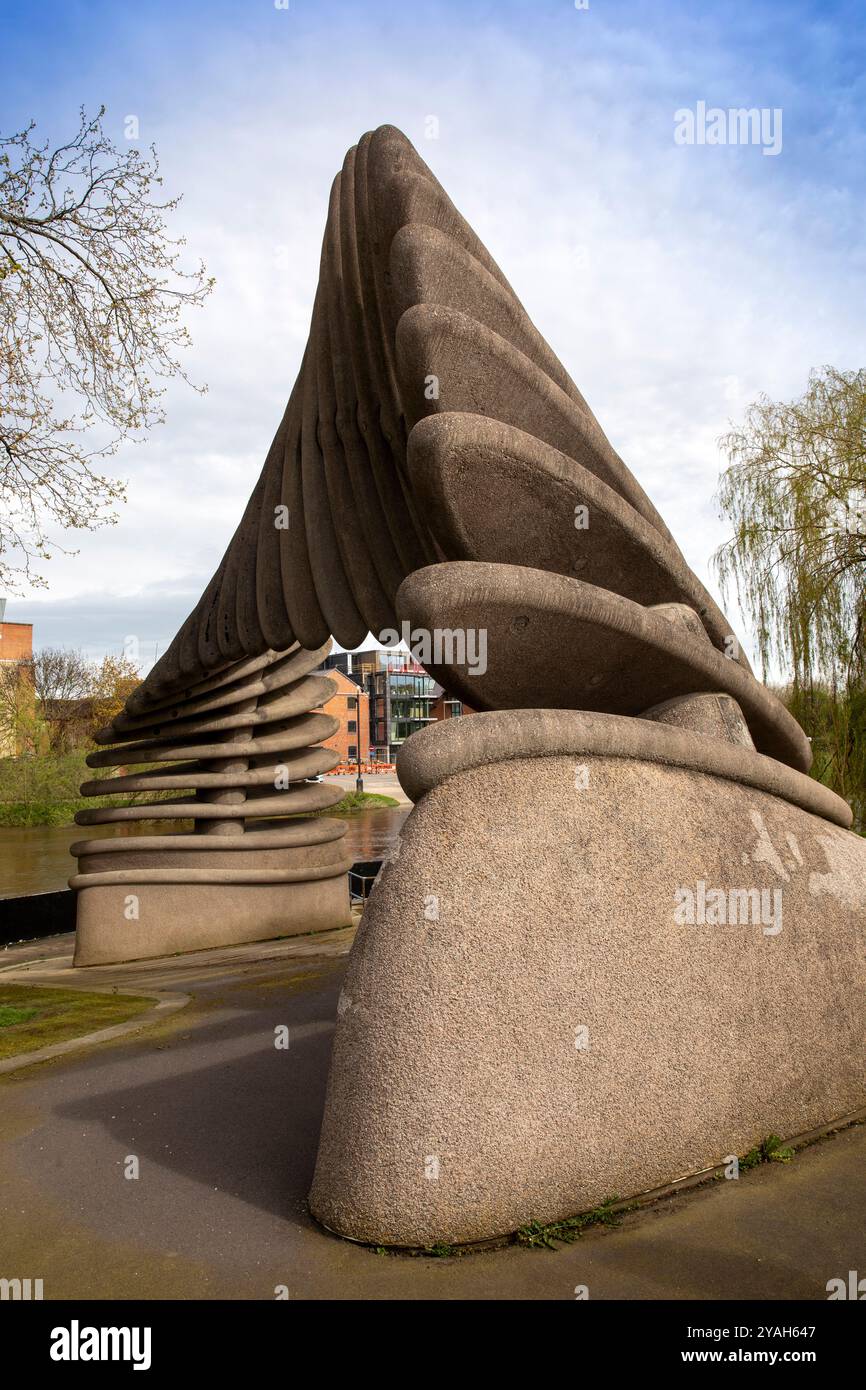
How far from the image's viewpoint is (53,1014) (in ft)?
25.1

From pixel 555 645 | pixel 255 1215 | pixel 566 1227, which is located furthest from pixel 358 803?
Answer: pixel 566 1227

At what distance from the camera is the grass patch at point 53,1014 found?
683 cm

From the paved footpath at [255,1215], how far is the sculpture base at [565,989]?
0.20 meters

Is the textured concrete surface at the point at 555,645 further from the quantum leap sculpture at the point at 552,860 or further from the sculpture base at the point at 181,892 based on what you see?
the sculpture base at the point at 181,892

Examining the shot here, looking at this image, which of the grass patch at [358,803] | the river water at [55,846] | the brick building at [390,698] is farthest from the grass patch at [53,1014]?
the brick building at [390,698]

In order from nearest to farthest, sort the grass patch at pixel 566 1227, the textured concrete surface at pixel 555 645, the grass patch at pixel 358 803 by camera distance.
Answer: the grass patch at pixel 566 1227 → the textured concrete surface at pixel 555 645 → the grass patch at pixel 358 803

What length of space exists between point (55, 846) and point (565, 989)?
2860cm

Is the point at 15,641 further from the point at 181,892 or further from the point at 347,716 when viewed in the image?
the point at 181,892

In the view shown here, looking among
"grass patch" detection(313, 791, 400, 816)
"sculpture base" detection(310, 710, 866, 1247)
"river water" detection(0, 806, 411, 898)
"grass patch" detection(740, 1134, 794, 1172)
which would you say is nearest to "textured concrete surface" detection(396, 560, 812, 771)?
"sculpture base" detection(310, 710, 866, 1247)

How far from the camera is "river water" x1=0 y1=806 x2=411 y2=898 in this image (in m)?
21.6

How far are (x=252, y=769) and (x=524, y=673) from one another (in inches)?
289

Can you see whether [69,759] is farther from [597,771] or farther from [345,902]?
[597,771]

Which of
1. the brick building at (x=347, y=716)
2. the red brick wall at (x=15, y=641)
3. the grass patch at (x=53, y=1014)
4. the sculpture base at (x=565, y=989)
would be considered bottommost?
the grass patch at (x=53, y=1014)

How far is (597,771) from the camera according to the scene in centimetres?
428
